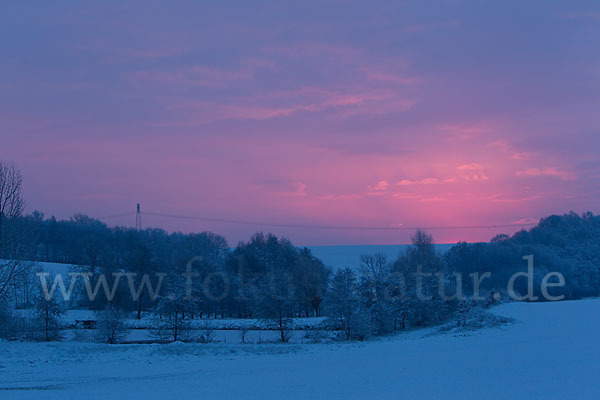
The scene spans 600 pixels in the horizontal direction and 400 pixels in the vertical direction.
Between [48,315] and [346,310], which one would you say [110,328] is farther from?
[346,310]

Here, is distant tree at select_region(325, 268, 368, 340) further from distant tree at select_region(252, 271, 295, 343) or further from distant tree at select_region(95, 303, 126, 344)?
distant tree at select_region(95, 303, 126, 344)

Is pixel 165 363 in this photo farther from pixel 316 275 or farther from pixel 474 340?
pixel 316 275

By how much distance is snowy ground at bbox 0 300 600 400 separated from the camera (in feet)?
55.6

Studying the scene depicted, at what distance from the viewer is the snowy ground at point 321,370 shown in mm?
16938

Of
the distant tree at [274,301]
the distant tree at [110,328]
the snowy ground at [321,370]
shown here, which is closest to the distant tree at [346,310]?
the distant tree at [274,301]

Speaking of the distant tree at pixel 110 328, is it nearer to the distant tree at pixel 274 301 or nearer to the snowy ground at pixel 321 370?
the snowy ground at pixel 321 370

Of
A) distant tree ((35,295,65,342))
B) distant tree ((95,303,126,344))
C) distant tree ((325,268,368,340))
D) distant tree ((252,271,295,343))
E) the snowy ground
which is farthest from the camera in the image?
distant tree ((252,271,295,343))

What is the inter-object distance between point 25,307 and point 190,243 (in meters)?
38.8

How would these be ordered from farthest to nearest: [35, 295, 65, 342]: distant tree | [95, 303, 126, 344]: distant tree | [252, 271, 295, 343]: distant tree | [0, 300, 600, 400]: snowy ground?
[252, 271, 295, 343]: distant tree
[35, 295, 65, 342]: distant tree
[95, 303, 126, 344]: distant tree
[0, 300, 600, 400]: snowy ground

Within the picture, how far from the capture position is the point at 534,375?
19031mm

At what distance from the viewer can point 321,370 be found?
21.7 metres

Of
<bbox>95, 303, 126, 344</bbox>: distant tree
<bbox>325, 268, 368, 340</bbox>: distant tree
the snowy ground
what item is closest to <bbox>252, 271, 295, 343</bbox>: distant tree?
<bbox>325, 268, 368, 340</bbox>: distant tree

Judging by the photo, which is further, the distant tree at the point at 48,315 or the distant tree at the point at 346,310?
the distant tree at the point at 346,310

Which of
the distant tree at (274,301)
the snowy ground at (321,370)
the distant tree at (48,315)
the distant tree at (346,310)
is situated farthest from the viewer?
the distant tree at (274,301)
